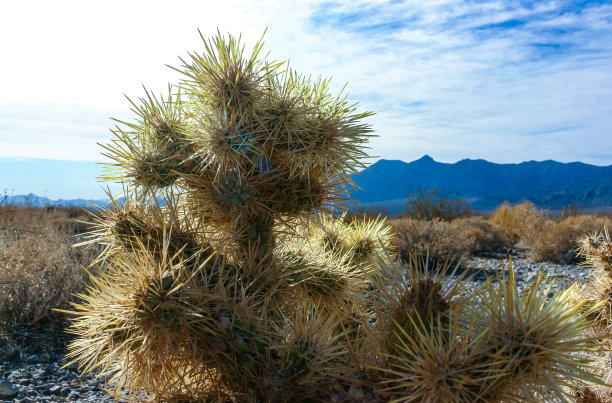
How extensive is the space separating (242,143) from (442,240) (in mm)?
10191

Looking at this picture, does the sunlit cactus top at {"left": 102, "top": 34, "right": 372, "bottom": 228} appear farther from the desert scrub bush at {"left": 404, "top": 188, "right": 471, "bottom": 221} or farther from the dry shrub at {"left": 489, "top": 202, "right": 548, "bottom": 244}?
the desert scrub bush at {"left": 404, "top": 188, "right": 471, "bottom": 221}

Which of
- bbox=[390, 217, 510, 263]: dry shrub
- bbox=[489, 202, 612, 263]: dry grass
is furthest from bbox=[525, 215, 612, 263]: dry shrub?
bbox=[390, 217, 510, 263]: dry shrub

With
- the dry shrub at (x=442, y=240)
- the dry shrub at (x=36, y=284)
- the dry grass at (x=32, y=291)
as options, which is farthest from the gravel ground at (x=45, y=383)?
the dry shrub at (x=442, y=240)

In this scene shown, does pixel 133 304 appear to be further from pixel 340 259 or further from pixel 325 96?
pixel 340 259

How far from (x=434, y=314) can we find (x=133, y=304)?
4.24 ft

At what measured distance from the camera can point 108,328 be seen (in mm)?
2061

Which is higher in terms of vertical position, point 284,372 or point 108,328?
point 108,328

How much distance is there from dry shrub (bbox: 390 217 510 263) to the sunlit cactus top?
8.19 metres

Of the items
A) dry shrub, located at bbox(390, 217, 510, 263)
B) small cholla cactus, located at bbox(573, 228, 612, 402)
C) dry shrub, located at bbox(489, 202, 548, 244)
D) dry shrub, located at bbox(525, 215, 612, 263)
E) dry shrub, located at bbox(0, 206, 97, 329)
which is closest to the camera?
small cholla cactus, located at bbox(573, 228, 612, 402)

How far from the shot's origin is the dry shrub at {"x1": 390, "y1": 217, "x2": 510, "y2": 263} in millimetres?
11688

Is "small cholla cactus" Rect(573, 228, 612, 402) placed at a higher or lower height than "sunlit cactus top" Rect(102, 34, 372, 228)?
lower

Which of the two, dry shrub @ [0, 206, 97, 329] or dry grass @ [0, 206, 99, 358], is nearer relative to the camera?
dry grass @ [0, 206, 99, 358]

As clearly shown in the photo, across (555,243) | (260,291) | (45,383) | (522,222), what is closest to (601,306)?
(260,291)

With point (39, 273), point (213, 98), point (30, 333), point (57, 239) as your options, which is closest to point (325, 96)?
point (213, 98)
